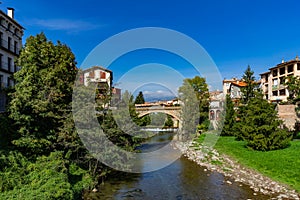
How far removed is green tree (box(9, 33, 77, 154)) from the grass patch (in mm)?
13433

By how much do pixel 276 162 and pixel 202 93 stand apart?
76.6ft

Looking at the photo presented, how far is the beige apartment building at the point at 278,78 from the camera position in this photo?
43.6 m

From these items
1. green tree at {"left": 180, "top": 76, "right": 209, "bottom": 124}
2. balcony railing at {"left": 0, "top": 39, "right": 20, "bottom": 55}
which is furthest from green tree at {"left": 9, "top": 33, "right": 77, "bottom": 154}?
green tree at {"left": 180, "top": 76, "right": 209, "bottom": 124}

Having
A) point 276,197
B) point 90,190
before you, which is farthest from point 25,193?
point 276,197

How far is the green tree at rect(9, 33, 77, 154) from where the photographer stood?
13.2 meters

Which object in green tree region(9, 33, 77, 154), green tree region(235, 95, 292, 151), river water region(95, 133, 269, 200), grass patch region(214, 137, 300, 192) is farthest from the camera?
green tree region(235, 95, 292, 151)

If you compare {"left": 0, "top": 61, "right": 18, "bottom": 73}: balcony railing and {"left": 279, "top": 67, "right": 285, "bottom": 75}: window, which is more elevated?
{"left": 279, "top": 67, "right": 285, "bottom": 75}: window

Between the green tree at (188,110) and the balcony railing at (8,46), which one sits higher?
the balcony railing at (8,46)

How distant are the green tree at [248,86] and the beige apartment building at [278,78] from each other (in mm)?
7519

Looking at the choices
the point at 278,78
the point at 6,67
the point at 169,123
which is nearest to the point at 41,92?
the point at 6,67

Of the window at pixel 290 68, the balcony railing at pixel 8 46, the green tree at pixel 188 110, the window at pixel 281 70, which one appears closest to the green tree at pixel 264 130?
the green tree at pixel 188 110

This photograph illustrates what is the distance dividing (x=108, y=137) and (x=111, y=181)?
2999mm

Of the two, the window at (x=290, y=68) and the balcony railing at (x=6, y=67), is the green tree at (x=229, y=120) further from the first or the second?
the balcony railing at (x=6, y=67)

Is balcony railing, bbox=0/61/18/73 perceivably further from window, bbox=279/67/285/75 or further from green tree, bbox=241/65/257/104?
window, bbox=279/67/285/75
